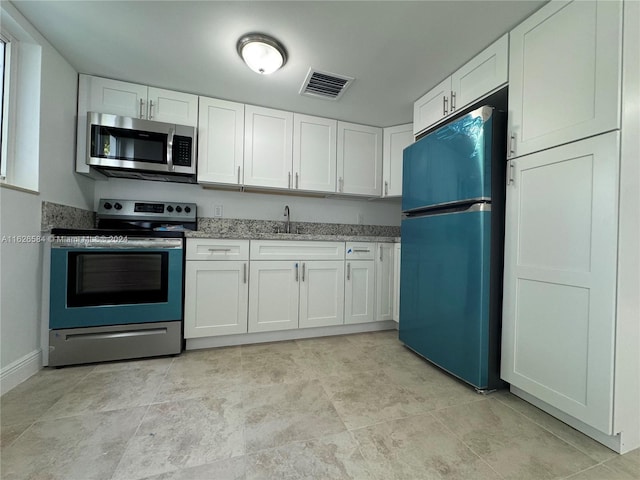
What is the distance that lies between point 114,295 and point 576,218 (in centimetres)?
270

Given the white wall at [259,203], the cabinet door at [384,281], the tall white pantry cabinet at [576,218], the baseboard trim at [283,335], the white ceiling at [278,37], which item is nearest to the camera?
the tall white pantry cabinet at [576,218]

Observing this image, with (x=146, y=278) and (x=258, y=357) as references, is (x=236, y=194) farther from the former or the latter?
(x=258, y=357)

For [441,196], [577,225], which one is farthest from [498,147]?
[577,225]

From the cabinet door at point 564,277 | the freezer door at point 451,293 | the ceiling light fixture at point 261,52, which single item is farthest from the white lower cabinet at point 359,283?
the ceiling light fixture at point 261,52

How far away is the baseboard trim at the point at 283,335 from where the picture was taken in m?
2.01

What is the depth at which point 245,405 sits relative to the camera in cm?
131

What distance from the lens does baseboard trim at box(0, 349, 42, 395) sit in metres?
1.37

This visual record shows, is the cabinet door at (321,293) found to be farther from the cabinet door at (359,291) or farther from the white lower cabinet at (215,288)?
the white lower cabinet at (215,288)

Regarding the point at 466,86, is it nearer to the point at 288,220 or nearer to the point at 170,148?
the point at 288,220

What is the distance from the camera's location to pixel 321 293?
2.26 metres

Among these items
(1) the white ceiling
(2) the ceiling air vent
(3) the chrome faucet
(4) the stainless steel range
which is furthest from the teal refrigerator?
(4) the stainless steel range

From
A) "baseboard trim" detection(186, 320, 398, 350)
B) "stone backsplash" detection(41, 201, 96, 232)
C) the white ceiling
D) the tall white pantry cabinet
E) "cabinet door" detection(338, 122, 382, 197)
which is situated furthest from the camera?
"cabinet door" detection(338, 122, 382, 197)

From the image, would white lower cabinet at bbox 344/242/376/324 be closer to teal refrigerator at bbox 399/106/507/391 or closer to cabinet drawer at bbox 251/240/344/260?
cabinet drawer at bbox 251/240/344/260

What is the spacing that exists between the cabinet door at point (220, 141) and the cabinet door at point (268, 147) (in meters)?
0.07
